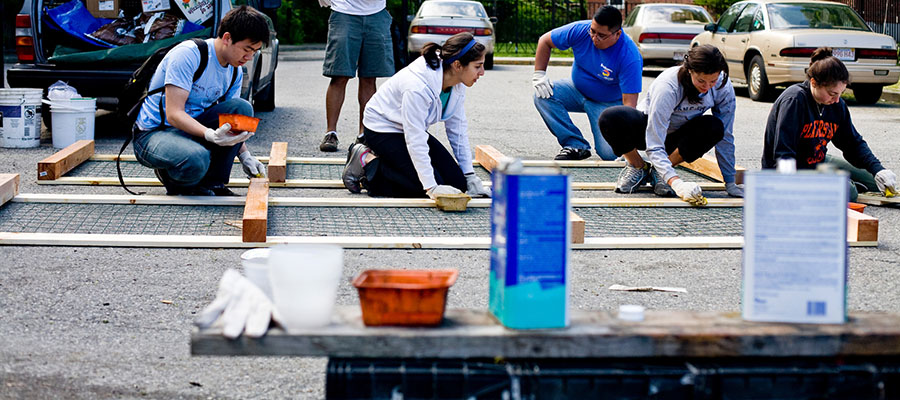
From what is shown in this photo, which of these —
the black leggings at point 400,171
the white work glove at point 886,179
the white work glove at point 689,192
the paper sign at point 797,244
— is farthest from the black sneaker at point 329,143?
the paper sign at point 797,244

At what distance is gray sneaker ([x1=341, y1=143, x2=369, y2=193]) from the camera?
605 centimetres

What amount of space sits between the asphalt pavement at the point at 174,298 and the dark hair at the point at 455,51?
3.44 ft

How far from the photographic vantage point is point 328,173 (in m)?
7.13

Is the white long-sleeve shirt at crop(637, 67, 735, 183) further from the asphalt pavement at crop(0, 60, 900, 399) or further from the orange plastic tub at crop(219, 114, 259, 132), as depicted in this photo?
the orange plastic tub at crop(219, 114, 259, 132)

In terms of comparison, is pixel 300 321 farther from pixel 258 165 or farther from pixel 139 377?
pixel 258 165

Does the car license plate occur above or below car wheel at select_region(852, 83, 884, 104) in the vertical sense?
above

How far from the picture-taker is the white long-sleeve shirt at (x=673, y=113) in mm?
5863

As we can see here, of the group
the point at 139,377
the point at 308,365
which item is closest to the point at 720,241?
the point at 308,365

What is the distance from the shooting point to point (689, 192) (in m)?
5.81

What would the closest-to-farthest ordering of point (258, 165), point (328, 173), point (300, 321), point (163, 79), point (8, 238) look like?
point (300, 321) → point (8, 238) → point (163, 79) → point (258, 165) → point (328, 173)

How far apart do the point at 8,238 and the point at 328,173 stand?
9.10ft

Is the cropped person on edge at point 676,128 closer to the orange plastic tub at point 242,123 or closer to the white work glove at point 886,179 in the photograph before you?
the white work glove at point 886,179

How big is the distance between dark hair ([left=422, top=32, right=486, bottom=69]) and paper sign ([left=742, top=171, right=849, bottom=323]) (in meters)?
3.26

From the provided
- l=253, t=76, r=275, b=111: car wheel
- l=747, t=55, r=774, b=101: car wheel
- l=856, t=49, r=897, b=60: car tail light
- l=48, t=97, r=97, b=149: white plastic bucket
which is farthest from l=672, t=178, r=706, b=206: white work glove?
l=856, t=49, r=897, b=60: car tail light
